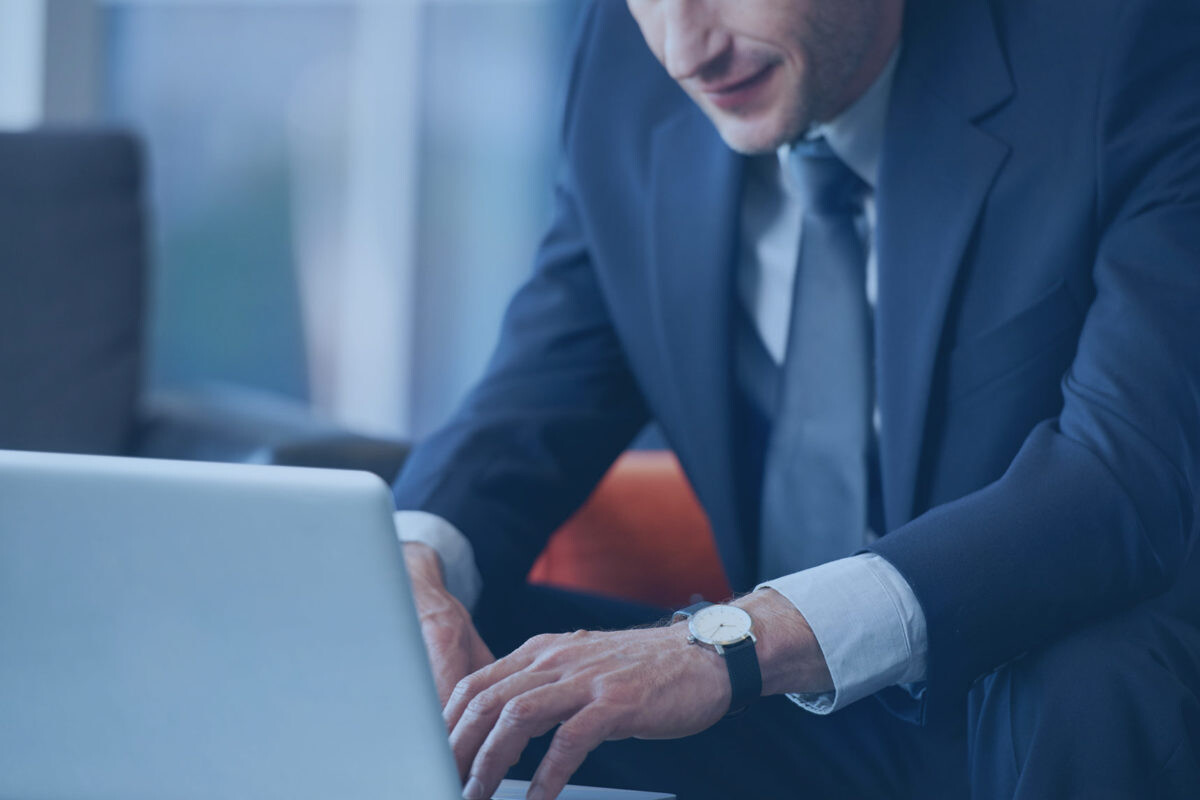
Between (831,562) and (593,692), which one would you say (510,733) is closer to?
(593,692)

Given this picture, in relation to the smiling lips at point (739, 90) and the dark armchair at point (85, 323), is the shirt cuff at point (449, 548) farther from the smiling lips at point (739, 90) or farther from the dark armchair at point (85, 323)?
the dark armchair at point (85, 323)

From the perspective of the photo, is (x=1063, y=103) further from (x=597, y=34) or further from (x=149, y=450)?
(x=149, y=450)

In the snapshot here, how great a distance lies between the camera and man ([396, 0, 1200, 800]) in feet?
2.72

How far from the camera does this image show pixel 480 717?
0.72 m

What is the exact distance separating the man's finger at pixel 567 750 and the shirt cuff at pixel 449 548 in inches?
15.1

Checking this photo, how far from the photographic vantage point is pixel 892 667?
877 mm

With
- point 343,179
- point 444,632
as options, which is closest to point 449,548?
point 444,632

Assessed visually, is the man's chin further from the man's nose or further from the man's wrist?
the man's wrist

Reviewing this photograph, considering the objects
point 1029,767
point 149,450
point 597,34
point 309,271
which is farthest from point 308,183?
point 1029,767

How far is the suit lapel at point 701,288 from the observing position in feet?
3.97

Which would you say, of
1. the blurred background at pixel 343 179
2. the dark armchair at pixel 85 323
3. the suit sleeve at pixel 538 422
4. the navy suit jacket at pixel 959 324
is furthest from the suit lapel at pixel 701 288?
the blurred background at pixel 343 179

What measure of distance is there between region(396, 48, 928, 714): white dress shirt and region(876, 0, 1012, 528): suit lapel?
0.05 metres

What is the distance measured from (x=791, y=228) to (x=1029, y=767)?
613 mm

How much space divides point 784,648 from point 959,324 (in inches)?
15.2
